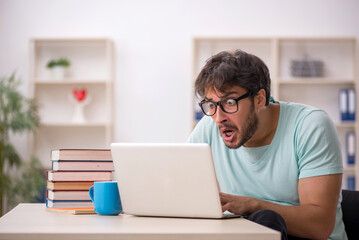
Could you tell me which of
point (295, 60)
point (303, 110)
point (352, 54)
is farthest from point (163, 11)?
point (303, 110)

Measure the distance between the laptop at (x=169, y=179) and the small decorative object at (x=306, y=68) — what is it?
12.1ft

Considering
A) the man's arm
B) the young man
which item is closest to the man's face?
the young man

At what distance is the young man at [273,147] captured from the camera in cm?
164

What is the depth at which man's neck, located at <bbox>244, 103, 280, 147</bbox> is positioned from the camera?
190cm

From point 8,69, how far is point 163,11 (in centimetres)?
156

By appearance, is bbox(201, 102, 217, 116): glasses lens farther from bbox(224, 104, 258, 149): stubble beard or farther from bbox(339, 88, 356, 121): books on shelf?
bbox(339, 88, 356, 121): books on shelf

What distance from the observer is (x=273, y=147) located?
6.13 feet

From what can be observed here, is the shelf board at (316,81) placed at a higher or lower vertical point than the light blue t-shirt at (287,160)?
higher

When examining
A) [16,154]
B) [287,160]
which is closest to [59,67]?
[16,154]

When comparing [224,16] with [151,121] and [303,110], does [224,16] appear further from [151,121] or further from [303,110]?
[303,110]

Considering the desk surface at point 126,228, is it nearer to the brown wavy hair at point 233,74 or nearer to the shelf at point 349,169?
the brown wavy hair at point 233,74

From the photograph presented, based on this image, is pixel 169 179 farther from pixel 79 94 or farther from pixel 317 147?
pixel 79 94

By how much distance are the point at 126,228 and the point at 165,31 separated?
403 centimetres

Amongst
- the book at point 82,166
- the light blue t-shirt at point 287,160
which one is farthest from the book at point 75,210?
the light blue t-shirt at point 287,160
